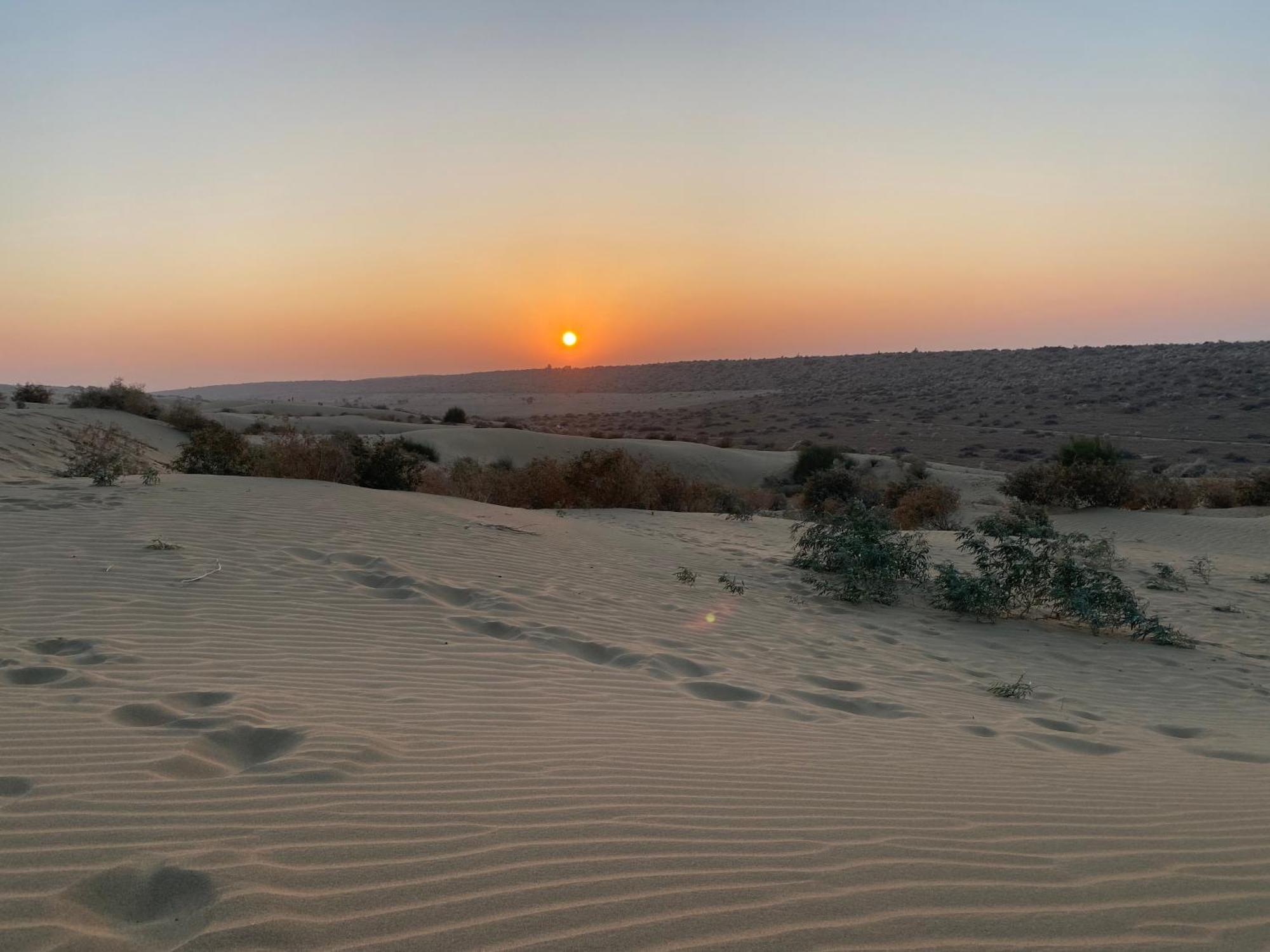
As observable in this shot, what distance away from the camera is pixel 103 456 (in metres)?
13.6

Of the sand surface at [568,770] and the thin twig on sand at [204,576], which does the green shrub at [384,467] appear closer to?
the sand surface at [568,770]

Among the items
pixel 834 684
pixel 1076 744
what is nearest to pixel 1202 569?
pixel 834 684

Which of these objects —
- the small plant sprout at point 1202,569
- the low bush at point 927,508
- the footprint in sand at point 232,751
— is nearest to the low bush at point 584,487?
the low bush at point 927,508

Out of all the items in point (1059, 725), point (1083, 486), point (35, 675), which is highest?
point (1083, 486)

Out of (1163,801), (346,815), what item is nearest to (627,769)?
(346,815)

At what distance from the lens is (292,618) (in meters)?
6.59

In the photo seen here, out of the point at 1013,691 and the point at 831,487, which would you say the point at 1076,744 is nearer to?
the point at 1013,691

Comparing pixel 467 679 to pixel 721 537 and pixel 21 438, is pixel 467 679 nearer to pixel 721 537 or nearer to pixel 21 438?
pixel 721 537

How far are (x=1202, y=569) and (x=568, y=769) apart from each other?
11.9 metres

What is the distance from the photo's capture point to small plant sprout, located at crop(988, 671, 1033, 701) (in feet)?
20.9

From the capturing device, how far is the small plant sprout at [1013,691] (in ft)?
20.9

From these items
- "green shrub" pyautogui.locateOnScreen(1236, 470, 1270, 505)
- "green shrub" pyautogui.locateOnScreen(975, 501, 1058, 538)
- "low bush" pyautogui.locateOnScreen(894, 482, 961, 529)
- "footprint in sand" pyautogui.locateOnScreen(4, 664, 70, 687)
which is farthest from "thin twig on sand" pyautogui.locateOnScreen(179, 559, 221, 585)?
"green shrub" pyautogui.locateOnScreen(1236, 470, 1270, 505)

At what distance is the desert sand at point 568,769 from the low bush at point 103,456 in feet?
13.0

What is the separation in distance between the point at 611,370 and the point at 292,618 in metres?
113
